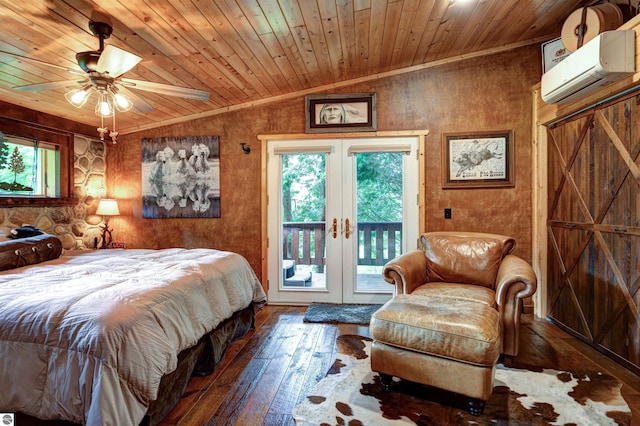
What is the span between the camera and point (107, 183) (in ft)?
14.3

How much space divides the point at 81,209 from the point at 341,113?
3.32m

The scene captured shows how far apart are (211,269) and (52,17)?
1.87m

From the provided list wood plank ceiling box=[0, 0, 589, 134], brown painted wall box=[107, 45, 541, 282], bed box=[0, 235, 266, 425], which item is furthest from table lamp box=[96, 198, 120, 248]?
bed box=[0, 235, 266, 425]

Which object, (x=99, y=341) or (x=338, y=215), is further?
(x=338, y=215)

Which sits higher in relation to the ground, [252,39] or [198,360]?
[252,39]

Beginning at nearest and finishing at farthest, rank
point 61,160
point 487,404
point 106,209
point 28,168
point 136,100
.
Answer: point 487,404, point 136,100, point 28,168, point 61,160, point 106,209

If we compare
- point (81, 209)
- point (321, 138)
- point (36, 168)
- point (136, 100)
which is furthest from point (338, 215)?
point (36, 168)

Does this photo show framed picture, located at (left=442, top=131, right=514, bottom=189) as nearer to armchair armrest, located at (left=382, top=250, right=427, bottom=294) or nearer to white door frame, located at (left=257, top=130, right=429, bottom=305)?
white door frame, located at (left=257, top=130, right=429, bottom=305)

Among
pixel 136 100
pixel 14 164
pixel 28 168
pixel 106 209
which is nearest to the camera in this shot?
pixel 136 100

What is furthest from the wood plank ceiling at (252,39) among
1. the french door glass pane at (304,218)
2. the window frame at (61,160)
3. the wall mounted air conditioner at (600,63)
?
the french door glass pane at (304,218)

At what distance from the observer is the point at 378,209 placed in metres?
4.00

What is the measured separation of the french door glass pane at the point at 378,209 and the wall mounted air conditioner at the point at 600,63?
1.73m

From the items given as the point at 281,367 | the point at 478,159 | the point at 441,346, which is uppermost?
the point at 478,159

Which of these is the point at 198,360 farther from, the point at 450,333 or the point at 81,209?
the point at 81,209
